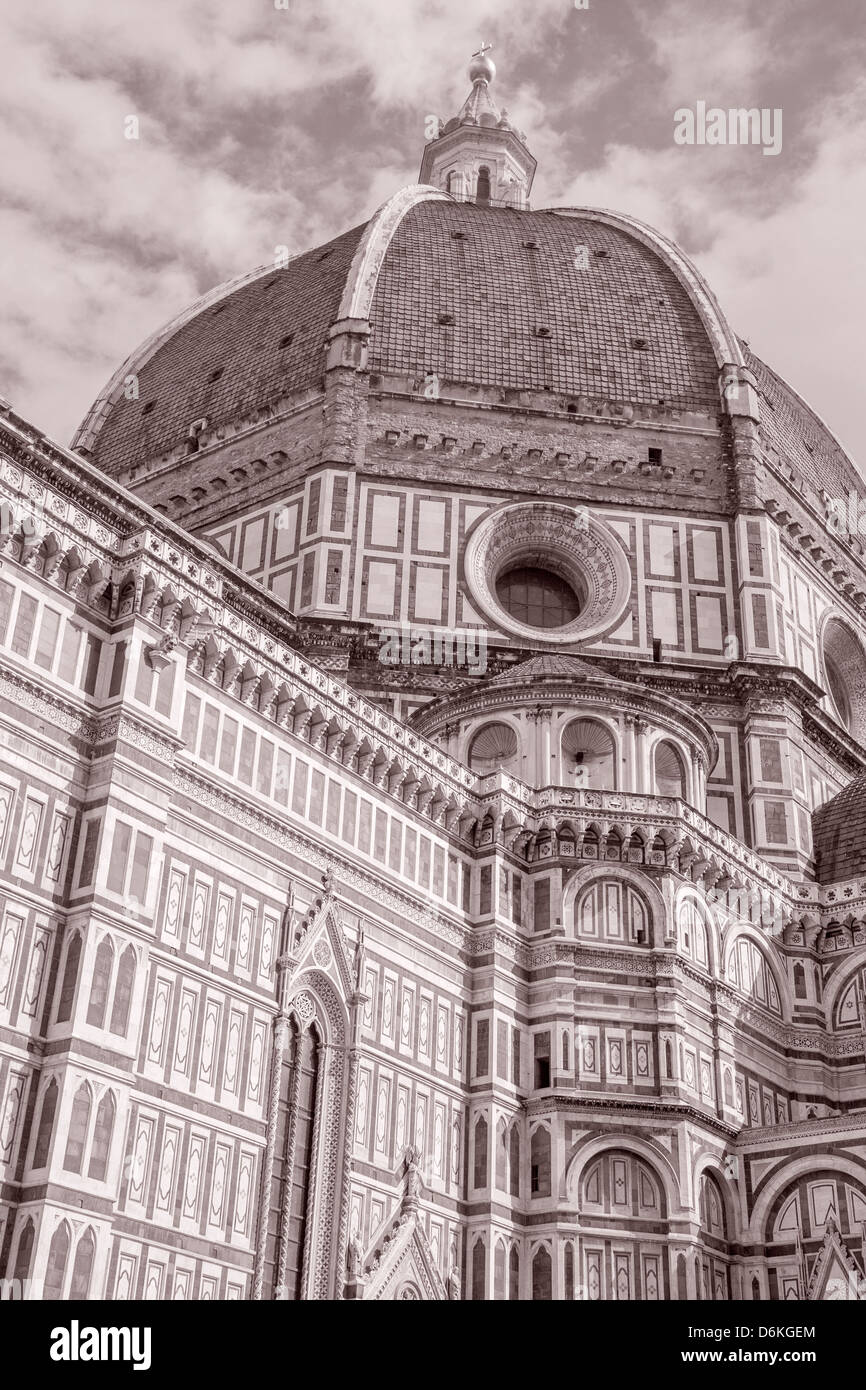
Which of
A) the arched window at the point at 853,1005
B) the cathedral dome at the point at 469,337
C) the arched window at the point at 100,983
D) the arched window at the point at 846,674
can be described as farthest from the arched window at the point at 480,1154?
the cathedral dome at the point at 469,337

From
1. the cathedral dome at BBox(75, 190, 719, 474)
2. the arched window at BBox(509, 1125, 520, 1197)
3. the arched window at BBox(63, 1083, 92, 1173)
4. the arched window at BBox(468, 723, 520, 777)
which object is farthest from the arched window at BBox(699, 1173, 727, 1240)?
the cathedral dome at BBox(75, 190, 719, 474)

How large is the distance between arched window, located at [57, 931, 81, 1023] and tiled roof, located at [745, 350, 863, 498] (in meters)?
29.7

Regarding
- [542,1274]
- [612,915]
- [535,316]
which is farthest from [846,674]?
[542,1274]

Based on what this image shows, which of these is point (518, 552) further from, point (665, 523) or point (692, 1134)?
point (692, 1134)

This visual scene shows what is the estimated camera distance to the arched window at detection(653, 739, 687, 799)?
118ft

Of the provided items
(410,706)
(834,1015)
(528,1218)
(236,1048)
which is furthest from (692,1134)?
(410,706)

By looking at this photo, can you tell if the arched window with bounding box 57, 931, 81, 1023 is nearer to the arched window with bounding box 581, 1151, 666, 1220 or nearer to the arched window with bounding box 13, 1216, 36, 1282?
the arched window with bounding box 13, 1216, 36, 1282

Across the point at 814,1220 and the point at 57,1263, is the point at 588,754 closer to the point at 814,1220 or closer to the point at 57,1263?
the point at 814,1220

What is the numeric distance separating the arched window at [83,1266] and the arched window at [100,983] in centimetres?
276

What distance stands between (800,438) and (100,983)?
110 ft

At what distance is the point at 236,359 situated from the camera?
1917 inches

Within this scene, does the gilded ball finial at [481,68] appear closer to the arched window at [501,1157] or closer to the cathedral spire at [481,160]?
the cathedral spire at [481,160]

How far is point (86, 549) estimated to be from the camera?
25.4m

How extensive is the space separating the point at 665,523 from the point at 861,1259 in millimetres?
20244
